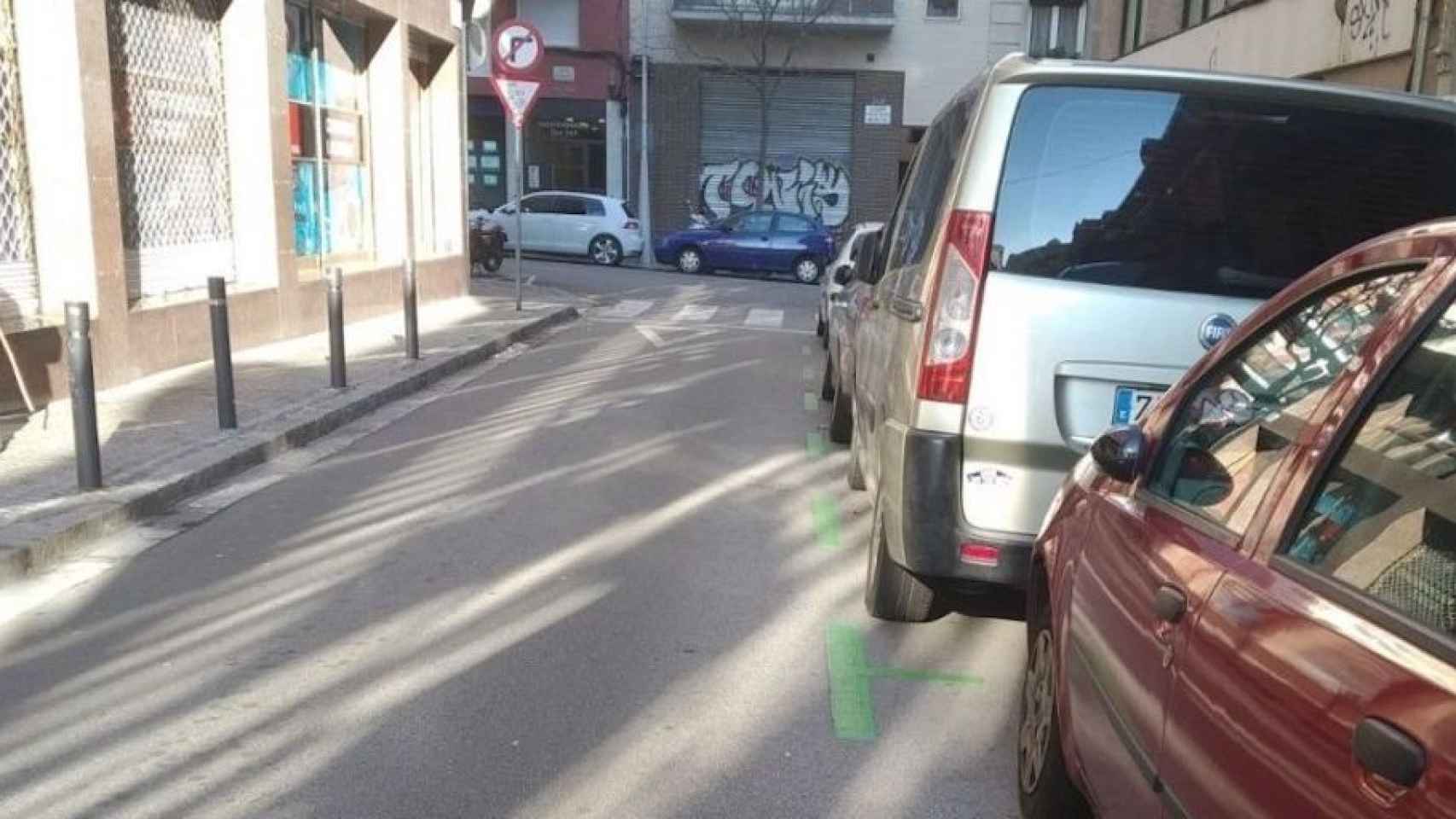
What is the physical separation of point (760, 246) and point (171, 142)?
15931 millimetres

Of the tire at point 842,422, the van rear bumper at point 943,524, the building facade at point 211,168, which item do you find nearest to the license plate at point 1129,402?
the van rear bumper at point 943,524

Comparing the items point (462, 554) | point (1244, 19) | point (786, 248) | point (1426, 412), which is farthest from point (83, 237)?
point (786, 248)

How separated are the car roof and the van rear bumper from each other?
1252mm

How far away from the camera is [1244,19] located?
619 inches

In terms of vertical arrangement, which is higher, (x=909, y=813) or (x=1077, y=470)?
(x=1077, y=470)

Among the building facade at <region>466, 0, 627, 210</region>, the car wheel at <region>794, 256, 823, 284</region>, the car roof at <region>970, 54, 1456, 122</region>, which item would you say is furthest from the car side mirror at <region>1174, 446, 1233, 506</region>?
the building facade at <region>466, 0, 627, 210</region>

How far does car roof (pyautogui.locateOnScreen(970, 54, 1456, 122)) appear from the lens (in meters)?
3.99

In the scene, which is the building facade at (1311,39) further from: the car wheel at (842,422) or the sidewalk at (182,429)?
the sidewalk at (182,429)

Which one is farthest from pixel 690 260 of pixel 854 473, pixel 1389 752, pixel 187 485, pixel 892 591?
pixel 1389 752

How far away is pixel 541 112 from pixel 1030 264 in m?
31.1

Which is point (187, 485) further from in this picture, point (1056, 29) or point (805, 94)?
point (1056, 29)

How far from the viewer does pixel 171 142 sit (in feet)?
36.0

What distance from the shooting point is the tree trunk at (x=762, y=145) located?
32.3 m

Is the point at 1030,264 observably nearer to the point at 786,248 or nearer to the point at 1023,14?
the point at 786,248
